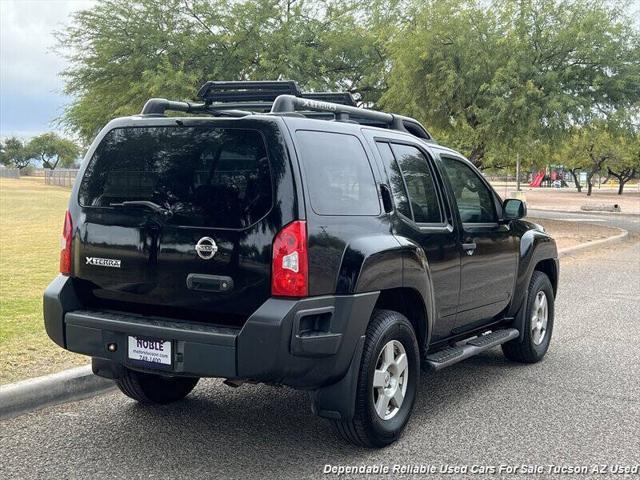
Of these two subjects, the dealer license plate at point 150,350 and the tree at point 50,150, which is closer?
the dealer license plate at point 150,350

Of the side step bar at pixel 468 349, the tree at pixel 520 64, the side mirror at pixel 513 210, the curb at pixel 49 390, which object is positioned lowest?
the curb at pixel 49 390

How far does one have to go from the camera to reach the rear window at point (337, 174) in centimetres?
410

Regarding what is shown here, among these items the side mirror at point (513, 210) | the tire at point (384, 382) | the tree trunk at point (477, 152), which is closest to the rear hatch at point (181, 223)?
the tire at point (384, 382)

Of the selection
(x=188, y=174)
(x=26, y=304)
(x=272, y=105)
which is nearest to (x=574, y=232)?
(x=26, y=304)

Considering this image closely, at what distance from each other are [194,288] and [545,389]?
3.01 metres

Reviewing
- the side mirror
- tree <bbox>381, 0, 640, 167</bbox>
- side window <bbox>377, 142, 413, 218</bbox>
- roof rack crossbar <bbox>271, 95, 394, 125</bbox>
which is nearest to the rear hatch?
roof rack crossbar <bbox>271, 95, 394, 125</bbox>

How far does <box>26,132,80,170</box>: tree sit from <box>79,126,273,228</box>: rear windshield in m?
134

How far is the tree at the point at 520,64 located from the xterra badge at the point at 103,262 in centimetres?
1700

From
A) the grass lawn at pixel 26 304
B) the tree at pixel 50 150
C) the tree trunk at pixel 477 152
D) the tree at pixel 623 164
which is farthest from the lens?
the tree at pixel 50 150

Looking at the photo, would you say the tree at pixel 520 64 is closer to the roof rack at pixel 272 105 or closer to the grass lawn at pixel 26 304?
the grass lawn at pixel 26 304

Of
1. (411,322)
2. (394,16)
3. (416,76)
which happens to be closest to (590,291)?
(411,322)

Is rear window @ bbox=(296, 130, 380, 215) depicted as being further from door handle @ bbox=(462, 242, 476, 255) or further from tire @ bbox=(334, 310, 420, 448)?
door handle @ bbox=(462, 242, 476, 255)

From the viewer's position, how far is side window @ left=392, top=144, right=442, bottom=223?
4.97 m

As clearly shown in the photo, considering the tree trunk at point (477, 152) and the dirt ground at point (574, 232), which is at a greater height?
the tree trunk at point (477, 152)
